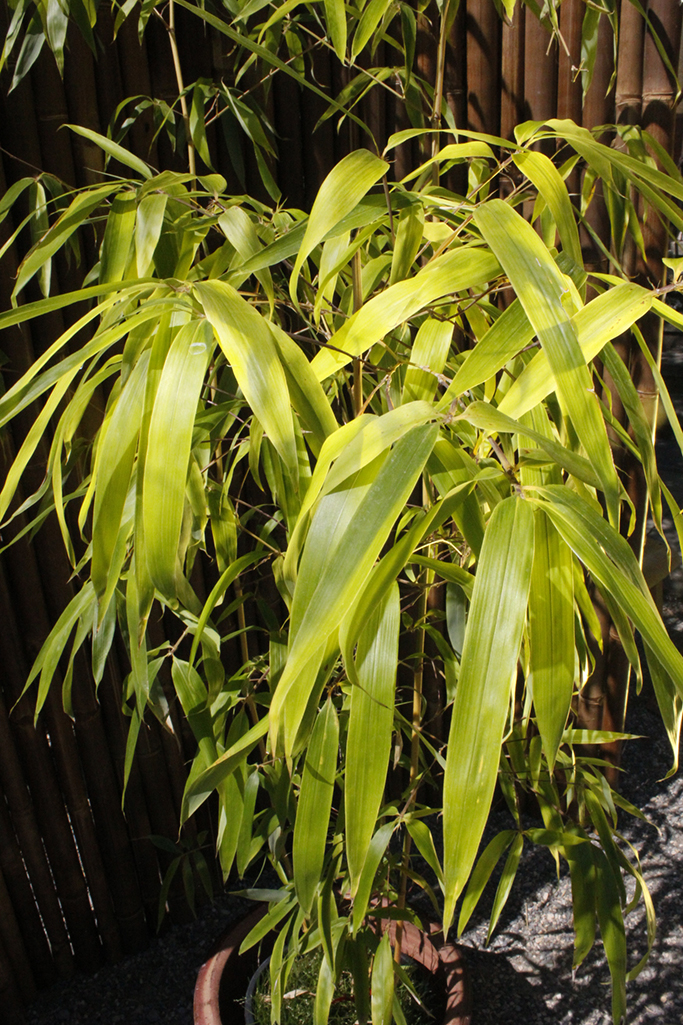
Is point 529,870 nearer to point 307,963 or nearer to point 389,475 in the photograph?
point 307,963

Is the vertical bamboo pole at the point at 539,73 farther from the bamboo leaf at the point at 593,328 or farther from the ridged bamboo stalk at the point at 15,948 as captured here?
the ridged bamboo stalk at the point at 15,948

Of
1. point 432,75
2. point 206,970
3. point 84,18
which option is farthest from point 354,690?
point 432,75

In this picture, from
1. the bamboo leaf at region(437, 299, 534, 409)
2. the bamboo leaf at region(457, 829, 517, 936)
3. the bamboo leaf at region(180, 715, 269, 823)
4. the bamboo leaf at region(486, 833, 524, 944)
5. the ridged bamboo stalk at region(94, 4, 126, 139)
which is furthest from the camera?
the ridged bamboo stalk at region(94, 4, 126, 139)

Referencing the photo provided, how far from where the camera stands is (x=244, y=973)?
1.22 m

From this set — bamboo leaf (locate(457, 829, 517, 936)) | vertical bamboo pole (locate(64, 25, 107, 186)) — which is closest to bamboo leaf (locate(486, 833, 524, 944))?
bamboo leaf (locate(457, 829, 517, 936))

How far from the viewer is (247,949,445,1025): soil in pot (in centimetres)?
115

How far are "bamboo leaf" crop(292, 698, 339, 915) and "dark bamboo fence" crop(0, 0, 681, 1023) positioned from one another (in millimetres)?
644

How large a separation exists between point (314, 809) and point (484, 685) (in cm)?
27

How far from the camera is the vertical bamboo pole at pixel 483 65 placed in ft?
4.43

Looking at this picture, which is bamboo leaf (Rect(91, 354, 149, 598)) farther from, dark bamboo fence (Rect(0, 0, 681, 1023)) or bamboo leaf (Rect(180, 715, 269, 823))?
dark bamboo fence (Rect(0, 0, 681, 1023))

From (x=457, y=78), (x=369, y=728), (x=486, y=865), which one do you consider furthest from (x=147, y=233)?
(x=457, y=78)

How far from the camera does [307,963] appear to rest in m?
1.25

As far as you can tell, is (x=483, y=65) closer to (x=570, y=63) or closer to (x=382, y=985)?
(x=570, y=63)

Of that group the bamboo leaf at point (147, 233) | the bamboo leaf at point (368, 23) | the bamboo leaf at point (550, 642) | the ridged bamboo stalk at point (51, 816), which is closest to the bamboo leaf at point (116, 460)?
the bamboo leaf at point (147, 233)
